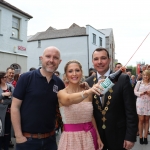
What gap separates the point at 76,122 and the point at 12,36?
549 inches

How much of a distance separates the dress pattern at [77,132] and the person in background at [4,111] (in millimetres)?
2431

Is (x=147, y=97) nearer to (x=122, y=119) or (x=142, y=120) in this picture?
(x=142, y=120)

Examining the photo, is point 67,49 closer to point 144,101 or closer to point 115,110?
point 144,101

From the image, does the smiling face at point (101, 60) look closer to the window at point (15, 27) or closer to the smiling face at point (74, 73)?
the smiling face at point (74, 73)

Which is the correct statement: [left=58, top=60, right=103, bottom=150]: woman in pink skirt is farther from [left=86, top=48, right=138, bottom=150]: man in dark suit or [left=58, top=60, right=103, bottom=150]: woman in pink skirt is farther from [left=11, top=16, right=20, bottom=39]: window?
[left=11, top=16, right=20, bottom=39]: window

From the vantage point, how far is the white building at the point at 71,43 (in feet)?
86.5

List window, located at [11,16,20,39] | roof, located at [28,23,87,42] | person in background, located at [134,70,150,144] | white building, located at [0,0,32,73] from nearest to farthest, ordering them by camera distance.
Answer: person in background, located at [134,70,150,144] < white building, located at [0,0,32,73] < window, located at [11,16,20,39] < roof, located at [28,23,87,42]

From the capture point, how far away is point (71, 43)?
27438 mm

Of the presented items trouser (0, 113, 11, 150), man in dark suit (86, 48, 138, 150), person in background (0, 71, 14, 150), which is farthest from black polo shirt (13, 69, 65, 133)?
trouser (0, 113, 11, 150)

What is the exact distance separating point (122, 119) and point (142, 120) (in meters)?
3.52

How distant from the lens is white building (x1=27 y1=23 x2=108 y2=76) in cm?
2636

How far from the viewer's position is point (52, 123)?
259 centimetres

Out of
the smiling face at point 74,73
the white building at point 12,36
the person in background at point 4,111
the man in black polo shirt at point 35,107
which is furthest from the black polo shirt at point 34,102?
the white building at point 12,36

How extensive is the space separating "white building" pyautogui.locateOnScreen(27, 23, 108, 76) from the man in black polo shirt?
76.3ft
